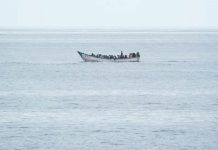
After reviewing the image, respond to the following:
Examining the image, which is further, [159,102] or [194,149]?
[159,102]

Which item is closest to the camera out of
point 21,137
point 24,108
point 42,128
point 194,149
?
point 194,149

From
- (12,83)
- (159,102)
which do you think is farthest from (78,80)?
(159,102)

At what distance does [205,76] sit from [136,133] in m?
46.3

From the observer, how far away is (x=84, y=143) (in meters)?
45.7

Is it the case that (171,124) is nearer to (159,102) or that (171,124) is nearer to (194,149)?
(194,149)

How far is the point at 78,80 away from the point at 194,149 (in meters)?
45.2

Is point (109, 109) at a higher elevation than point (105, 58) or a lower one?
higher

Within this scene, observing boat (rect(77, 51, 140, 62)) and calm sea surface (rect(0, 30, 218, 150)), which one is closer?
calm sea surface (rect(0, 30, 218, 150))

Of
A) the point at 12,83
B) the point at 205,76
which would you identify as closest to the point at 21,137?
the point at 12,83

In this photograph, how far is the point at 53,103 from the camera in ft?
213

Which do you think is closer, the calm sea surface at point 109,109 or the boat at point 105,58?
the calm sea surface at point 109,109

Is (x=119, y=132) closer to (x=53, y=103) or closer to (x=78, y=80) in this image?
(x=53, y=103)

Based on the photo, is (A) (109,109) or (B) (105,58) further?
(B) (105,58)

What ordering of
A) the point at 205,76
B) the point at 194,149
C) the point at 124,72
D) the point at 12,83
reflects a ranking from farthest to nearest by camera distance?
the point at 124,72 < the point at 205,76 < the point at 12,83 < the point at 194,149
